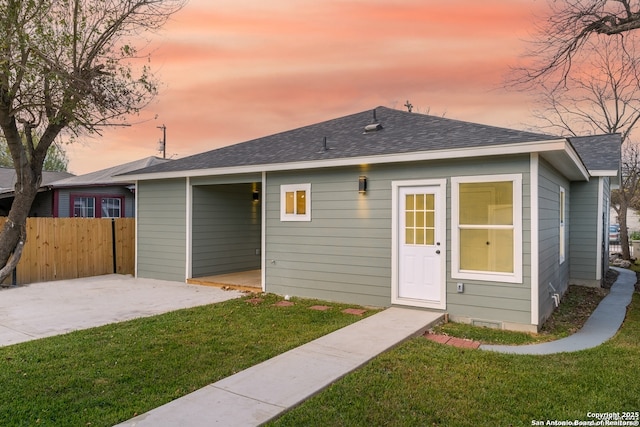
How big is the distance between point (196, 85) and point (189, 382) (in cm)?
816

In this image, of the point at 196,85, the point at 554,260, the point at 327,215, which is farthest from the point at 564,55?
the point at 196,85

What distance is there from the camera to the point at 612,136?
12055mm

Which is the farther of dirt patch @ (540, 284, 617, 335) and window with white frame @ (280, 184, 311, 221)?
window with white frame @ (280, 184, 311, 221)

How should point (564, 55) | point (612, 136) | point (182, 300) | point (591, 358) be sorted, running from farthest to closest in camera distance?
point (612, 136) → point (564, 55) → point (182, 300) → point (591, 358)

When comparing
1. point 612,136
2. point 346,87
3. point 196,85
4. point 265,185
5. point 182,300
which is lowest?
point 182,300

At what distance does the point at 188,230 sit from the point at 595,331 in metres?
7.76

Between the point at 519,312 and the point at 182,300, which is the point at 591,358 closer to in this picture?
the point at 519,312

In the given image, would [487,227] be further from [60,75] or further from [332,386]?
[60,75]

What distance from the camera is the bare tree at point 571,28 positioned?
8.48 metres

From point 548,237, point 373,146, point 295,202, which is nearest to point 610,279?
point 548,237

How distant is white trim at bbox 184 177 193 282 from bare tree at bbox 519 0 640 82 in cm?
835

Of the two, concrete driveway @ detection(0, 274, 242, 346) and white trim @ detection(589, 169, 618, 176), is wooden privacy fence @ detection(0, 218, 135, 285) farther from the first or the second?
white trim @ detection(589, 169, 618, 176)

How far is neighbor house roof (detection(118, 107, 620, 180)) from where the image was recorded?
18.6ft

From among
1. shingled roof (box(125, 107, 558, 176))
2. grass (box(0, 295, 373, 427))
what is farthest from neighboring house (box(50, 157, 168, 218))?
grass (box(0, 295, 373, 427))
